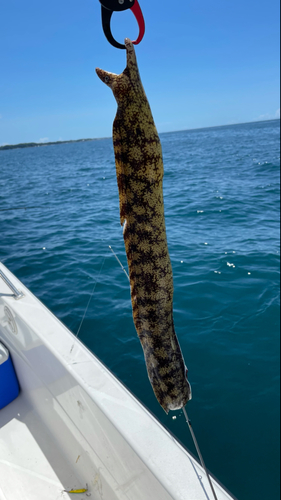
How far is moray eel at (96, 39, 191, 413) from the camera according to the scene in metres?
1.41

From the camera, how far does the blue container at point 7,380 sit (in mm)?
3648

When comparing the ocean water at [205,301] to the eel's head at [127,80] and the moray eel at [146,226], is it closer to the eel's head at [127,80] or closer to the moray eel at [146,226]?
the moray eel at [146,226]

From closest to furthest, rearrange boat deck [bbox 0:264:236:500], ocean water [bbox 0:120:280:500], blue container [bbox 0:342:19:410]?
boat deck [bbox 0:264:236:500], blue container [bbox 0:342:19:410], ocean water [bbox 0:120:280:500]

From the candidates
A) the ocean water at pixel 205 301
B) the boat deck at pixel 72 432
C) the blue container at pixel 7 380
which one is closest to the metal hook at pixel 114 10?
the boat deck at pixel 72 432

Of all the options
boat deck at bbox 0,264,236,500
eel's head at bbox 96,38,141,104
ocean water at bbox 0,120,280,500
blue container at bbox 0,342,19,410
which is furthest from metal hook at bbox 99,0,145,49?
ocean water at bbox 0,120,280,500

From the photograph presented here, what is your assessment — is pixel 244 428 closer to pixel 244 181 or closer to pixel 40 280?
pixel 40 280

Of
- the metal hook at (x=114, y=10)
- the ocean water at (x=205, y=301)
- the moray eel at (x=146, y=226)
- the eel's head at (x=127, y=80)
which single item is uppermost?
the metal hook at (x=114, y=10)

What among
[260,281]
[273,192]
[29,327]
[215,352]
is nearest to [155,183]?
[29,327]

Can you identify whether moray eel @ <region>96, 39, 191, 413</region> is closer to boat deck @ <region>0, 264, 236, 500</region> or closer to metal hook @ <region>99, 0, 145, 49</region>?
metal hook @ <region>99, 0, 145, 49</region>

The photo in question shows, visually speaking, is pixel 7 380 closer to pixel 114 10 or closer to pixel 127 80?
pixel 127 80

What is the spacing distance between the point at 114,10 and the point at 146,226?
1101 mm

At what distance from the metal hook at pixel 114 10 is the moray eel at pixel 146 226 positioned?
0.17 m

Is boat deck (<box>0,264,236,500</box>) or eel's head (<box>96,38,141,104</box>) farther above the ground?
eel's head (<box>96,38,141,104</box>)

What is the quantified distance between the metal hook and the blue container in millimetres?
3700
